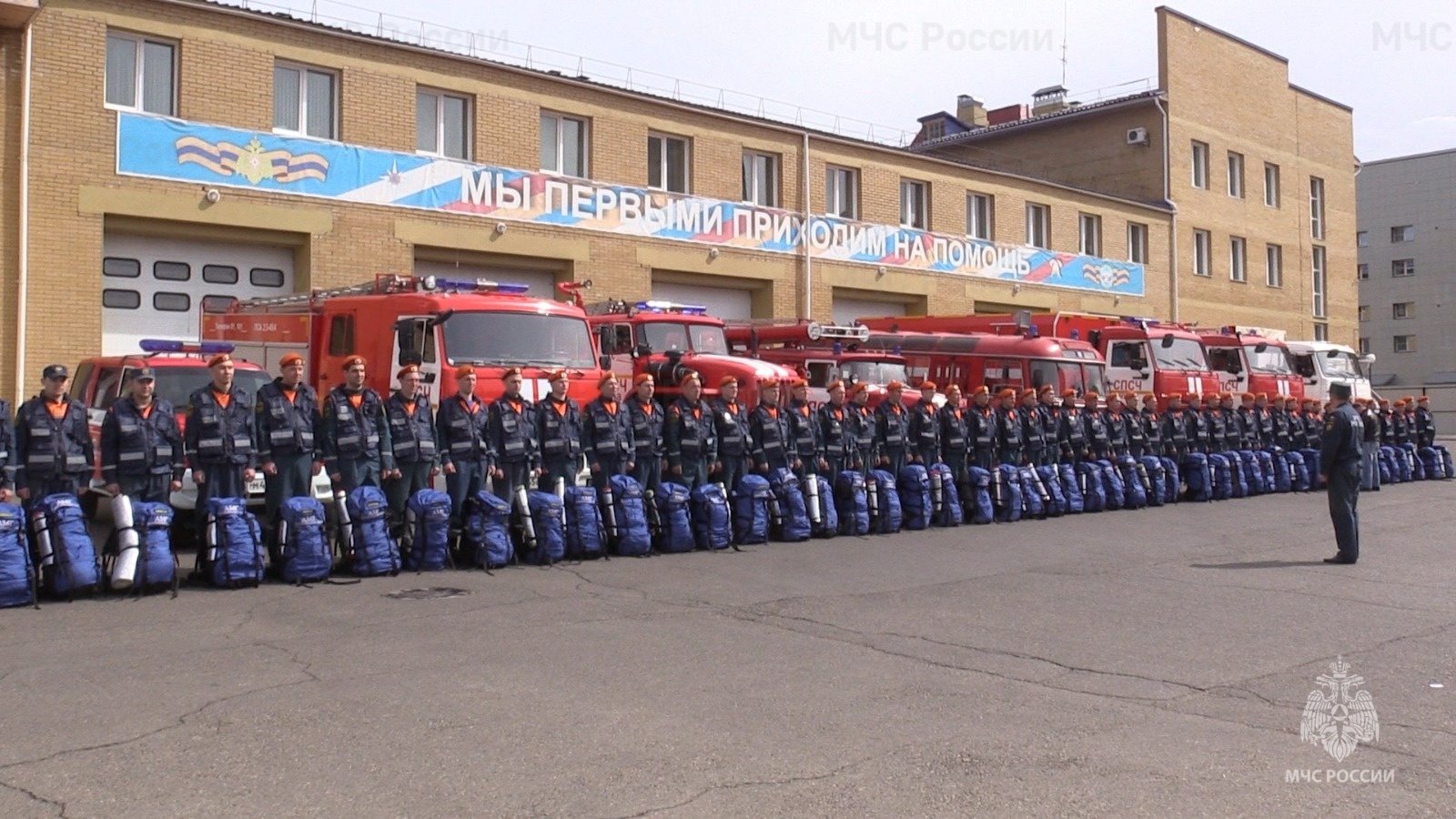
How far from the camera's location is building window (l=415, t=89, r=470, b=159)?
Result: 72.2ft

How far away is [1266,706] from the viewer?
6625 mm

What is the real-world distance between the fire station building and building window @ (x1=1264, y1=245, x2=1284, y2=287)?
4821 mm

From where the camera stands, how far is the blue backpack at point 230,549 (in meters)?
9.94

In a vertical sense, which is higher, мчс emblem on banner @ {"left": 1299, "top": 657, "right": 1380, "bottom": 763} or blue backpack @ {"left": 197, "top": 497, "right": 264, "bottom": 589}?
blue backpack @ {"left": 197, "top": 497, "right": 264, "bottom": 589}

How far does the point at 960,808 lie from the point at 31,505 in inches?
314

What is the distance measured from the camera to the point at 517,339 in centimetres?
1420

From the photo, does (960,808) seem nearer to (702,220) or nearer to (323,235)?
(323,235)

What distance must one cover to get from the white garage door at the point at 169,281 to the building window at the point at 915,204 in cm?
1560

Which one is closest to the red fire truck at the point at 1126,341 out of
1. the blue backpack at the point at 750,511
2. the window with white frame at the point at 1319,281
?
the blue backpack at the point at 750,511

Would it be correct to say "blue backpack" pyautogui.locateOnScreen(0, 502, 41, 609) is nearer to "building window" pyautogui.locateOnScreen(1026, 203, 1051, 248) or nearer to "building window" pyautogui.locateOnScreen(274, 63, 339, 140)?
"building window" pyautogui.locateOnScreen(274, 63, 339, 140)

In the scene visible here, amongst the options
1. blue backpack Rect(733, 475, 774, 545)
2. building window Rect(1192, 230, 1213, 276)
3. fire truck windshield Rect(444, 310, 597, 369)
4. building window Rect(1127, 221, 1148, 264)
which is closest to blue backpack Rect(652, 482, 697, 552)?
blue backpack Rect(733, 475, 774, 545)

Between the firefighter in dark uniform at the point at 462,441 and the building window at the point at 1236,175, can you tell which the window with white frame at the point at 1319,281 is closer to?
the building window at the point at 1236,175

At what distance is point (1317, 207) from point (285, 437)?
142ft

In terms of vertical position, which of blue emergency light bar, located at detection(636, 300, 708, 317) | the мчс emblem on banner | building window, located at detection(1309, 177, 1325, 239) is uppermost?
building window, located at detection(1309, 177, 1325, 239)
